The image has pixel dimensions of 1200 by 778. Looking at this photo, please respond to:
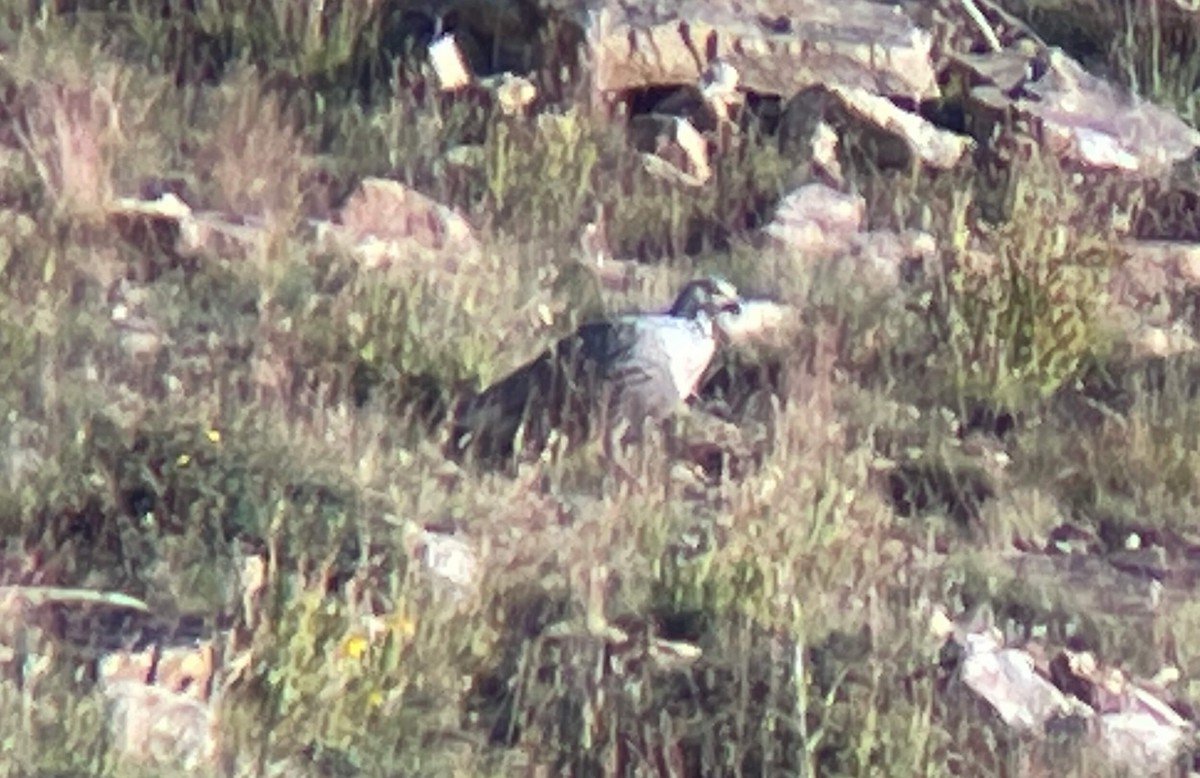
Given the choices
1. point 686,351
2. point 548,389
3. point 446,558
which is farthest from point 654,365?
point 446,558

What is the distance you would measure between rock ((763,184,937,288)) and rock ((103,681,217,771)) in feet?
8.73

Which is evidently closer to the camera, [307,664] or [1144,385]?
[307,664]

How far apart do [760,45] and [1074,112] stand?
953 mm

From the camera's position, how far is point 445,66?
689 cm

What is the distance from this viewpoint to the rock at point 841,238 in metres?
6.36

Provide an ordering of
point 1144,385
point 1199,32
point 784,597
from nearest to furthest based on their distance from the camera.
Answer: point 784,597, point 1144,385, point 1199,32

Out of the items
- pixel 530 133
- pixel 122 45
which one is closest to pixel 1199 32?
pixel 530 133

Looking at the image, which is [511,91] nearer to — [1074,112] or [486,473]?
[1074,112]

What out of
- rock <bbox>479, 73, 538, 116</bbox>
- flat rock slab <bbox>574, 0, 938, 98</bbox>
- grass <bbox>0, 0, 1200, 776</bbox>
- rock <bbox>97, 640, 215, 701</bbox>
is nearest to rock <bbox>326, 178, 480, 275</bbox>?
grass <bbox>0, 0, 1200, 776</bbox>

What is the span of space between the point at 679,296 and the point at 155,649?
2.12 meters

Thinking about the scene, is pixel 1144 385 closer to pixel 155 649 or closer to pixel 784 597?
pixel 784 597

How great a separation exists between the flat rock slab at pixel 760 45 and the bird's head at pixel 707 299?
39.9 inches

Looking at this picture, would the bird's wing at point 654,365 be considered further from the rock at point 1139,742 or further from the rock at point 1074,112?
the rock at point 1074,112

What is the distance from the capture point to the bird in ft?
17.4
